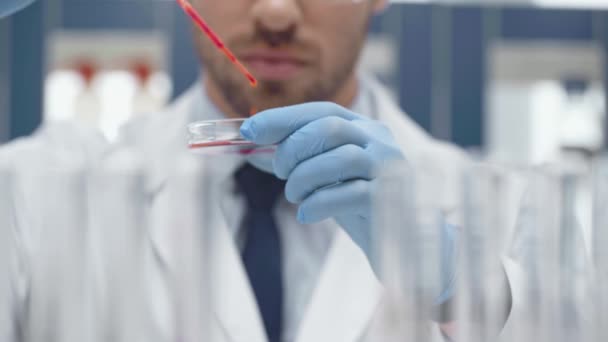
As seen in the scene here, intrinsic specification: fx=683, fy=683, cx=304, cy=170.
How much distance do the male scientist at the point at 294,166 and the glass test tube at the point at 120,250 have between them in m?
0.04

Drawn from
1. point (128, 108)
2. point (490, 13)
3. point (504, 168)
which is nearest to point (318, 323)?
point (504, 168)

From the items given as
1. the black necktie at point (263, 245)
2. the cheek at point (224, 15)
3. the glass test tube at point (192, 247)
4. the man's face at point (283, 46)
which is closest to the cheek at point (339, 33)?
the man's face at point (283, 46)

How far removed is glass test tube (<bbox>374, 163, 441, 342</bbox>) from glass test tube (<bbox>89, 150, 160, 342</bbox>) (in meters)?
0.22

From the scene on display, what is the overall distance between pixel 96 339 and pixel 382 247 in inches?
10.7

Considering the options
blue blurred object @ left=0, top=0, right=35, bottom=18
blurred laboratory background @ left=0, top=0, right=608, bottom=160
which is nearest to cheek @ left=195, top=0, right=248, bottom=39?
blue blurred object @ left=0, top=0, right=35, bottom=18

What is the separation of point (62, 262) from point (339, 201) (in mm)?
377

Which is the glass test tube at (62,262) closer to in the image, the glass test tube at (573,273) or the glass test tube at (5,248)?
the glass test tube at (5,248)

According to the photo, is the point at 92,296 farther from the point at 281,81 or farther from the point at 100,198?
the point at 281,81

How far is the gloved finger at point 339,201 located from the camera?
890mm

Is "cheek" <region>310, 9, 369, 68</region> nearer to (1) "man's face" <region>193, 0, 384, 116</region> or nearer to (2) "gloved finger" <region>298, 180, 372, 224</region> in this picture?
(1) "man's face" <region>193, 0, 384, 116</region>

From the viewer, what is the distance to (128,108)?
2.90 meters

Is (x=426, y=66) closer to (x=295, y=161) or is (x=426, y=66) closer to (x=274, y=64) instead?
(x=274, y=64)

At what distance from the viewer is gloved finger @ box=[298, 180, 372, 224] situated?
2.92ft

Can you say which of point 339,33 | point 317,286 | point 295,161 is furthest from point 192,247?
point 339,33
